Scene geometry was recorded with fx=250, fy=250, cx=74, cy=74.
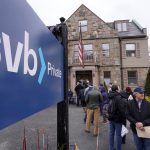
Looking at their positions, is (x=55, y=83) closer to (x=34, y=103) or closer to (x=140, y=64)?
(x=34, y=103)

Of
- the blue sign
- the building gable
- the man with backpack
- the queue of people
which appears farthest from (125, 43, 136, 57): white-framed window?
the blue sign

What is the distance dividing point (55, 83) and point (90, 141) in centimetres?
563

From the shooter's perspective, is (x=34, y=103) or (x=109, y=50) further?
(x=109, y=50)

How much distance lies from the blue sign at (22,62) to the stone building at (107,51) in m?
23.0

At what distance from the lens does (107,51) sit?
25484 mm

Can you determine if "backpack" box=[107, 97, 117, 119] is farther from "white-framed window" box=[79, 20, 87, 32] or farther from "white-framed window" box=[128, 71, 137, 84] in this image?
"white-framed window" box=[79, 20, 87, 32]

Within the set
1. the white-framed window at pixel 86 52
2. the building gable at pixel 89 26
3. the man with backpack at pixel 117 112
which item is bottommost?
the man with backpack at pixel 117 112

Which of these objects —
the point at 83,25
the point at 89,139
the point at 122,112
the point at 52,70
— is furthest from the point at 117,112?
the point at 83,25

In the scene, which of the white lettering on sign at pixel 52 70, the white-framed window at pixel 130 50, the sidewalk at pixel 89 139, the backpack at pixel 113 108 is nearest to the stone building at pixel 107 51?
the white-framed window at pixel 130 50

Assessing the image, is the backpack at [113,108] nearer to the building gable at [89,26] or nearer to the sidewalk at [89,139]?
the sidewalk at [89,139]

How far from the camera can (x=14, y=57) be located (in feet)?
3.71

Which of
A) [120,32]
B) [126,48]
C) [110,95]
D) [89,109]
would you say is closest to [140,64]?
[126,48]

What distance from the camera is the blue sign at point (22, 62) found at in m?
1.04

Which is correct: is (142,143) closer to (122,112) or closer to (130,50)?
(122,112)
